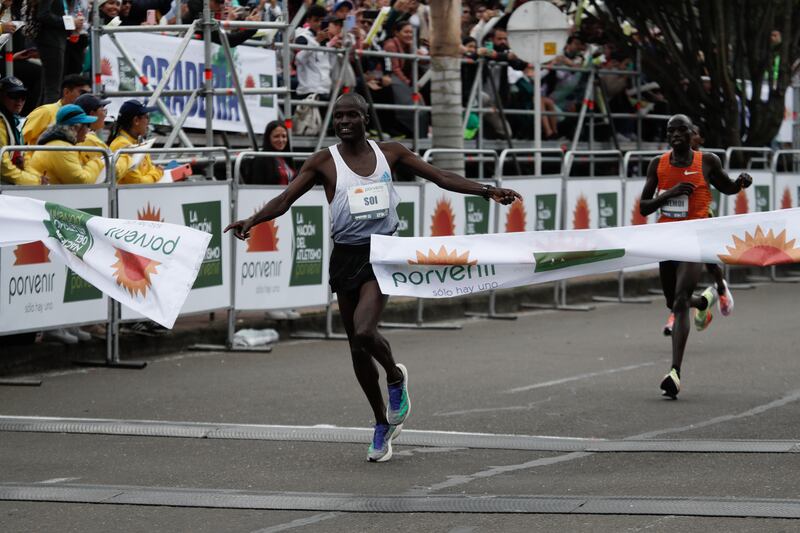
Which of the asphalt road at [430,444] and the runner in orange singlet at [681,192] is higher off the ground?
the runner in orange singlet at [681,192]

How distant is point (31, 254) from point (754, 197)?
12655 mm

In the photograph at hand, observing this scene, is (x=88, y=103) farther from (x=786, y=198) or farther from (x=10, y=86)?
(x=786, y=198)

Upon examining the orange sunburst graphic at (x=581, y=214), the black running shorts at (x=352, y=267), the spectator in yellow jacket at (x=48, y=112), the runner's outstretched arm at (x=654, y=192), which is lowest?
the orange sunburst graphic at (x=581, y=214)

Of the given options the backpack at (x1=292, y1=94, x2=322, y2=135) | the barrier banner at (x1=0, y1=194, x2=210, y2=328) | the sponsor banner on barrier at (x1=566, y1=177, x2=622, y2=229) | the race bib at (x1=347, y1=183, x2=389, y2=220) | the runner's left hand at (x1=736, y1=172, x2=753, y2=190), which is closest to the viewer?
the race bib at (x1=347, y1=183, x2=389, y2=220)

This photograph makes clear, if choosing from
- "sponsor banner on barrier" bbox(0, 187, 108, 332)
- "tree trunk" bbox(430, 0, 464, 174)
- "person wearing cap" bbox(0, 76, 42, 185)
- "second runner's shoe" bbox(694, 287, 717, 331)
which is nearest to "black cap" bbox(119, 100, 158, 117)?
"person wearing cap" bbox(0, 76, 42, 185)

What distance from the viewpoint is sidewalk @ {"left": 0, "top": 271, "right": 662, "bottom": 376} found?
12.9 meters

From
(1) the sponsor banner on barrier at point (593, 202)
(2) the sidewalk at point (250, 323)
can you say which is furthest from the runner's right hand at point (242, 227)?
(1) the sponsor banner on barrier at point (593, 202)

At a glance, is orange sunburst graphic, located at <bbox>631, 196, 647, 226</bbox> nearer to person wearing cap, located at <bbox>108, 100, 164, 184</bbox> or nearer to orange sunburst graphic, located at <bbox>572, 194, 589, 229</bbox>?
orange sunburst graphic, located at <bbox>572, 194, 589, 229</bbox>

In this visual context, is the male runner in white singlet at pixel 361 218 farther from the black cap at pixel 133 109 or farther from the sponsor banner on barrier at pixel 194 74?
the sponsor banner on barrier at pixel 194 74

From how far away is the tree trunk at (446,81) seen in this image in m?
18.9

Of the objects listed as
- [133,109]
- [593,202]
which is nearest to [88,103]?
[133,109]

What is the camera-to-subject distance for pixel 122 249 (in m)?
9.73

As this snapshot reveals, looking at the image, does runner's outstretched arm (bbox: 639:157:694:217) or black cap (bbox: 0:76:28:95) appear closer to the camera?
runner's outstretched arm (bbox: 639:157:694:217)

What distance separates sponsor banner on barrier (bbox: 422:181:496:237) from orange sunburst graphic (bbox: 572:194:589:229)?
5.15 feet
